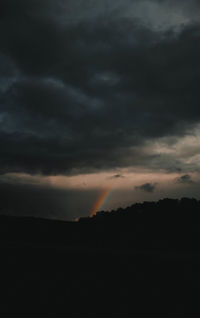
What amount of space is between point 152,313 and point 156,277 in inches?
92.2

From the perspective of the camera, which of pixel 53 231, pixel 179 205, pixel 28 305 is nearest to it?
pixel 28 305

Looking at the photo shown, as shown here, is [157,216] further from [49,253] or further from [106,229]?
[49,253]

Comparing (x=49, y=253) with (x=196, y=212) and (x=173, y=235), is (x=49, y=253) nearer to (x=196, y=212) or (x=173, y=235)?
(x=173, y=235)

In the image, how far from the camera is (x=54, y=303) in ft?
34.4

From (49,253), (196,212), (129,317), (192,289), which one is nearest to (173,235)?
(196,212)

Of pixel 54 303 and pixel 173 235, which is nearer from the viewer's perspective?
pixel 54 303

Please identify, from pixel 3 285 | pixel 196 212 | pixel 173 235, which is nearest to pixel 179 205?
pixel 196 212

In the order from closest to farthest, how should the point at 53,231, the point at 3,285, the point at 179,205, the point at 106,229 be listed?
the point at 3,285 < the point at 53,231 < the point at 106,229 < the point at 179,205

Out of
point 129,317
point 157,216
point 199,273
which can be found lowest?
point 129,317

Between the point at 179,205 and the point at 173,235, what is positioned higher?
the point at 179,205

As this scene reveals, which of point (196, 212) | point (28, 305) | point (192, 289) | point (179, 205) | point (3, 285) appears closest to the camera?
point (28, 305)

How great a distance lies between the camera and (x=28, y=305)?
10422 millimetres

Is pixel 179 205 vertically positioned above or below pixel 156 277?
above

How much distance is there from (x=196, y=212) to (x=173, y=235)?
694 cm
